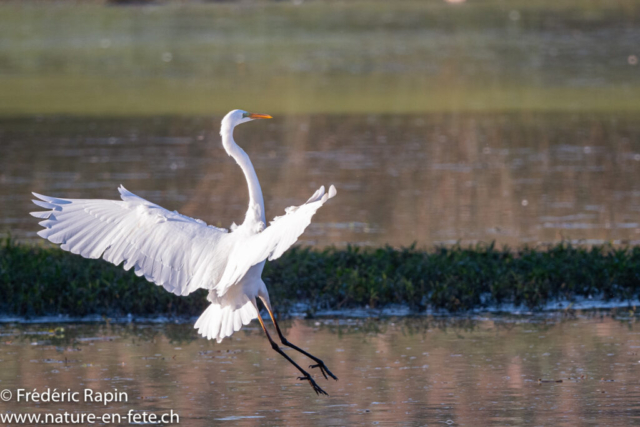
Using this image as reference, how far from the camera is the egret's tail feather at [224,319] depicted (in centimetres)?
741

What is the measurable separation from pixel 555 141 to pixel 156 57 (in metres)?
27.0

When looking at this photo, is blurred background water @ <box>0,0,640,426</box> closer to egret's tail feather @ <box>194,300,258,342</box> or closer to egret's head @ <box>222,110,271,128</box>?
egret's tail feather @ <box>194,300,258,342</box>

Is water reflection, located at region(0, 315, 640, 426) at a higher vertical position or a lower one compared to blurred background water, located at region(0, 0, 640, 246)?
lower

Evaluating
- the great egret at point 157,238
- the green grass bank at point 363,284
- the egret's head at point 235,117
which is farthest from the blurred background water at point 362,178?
the egret's head at point 235,117

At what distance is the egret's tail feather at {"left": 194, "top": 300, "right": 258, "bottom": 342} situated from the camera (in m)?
7.41

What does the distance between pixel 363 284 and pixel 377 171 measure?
26.7 feet

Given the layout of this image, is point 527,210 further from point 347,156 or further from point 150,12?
point 150,12

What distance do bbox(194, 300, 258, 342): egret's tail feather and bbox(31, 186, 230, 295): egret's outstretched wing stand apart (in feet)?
1.36

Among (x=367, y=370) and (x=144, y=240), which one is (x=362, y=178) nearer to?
(x=367, y=370)

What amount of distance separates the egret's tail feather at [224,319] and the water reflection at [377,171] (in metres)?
4.70

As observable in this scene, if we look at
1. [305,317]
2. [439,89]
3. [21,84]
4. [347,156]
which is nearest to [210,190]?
[347,156]

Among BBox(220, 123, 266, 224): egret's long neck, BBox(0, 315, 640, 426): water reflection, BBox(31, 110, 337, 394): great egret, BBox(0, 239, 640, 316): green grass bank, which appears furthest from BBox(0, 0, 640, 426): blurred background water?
BBox(220, 123, 266, 224): egret's long neck

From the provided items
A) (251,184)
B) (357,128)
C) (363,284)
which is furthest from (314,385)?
(357,128)

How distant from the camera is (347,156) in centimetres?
1914
